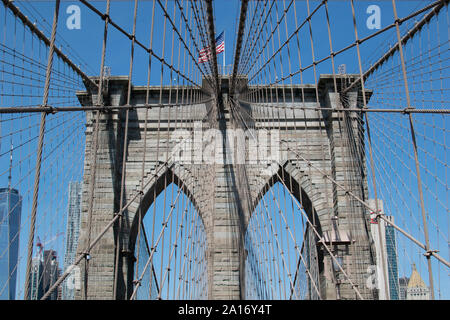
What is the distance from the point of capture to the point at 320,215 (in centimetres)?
1209

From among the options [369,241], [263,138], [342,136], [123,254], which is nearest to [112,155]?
[123,254]

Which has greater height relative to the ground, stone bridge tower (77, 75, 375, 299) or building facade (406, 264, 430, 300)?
stone bridge tower (77, 75, 375, 299)

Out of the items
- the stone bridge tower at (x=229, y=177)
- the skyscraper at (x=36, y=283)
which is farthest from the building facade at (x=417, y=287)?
the skyscraper at (x=36, y=283)

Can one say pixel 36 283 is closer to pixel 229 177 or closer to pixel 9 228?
pixel 229 177

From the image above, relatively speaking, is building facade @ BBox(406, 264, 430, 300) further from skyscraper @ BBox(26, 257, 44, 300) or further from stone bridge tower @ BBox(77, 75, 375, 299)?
skyscraper @ BBox(26, 257, 44, 300)

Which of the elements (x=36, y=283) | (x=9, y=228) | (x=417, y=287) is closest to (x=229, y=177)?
(x=9, y=228)

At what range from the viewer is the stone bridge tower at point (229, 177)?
11.2 metres

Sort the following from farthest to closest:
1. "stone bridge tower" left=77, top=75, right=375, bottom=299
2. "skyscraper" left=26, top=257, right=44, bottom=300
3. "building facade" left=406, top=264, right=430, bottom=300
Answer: "building facade" left=406, top=264, right=430, bottom=300
"stone bridge tower" left=77, top=75, right=375, bottom=299
"skyscraper" left=26, top=257, right=44, bottom=300

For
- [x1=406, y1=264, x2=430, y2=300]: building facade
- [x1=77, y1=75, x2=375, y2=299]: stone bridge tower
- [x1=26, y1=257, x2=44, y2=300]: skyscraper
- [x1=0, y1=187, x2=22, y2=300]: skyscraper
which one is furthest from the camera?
[x1=406, y1=264, x2=430, y2=300]: building facade

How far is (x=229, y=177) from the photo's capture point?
12.1m

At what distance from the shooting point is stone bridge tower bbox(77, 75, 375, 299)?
11188 millimetres

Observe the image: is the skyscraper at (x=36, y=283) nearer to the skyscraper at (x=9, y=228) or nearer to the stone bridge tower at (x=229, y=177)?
the skyscraper at (x=9, y=228)

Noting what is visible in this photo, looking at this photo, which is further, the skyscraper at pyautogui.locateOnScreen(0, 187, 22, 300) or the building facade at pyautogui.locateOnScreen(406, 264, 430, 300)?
the building facade at pyautogui.locateOnScreen(406, 264, 430, 300)

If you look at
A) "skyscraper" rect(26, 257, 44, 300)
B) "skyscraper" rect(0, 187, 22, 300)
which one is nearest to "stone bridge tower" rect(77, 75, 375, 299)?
"skyscraper" rect(0, 187, 22, 300)
